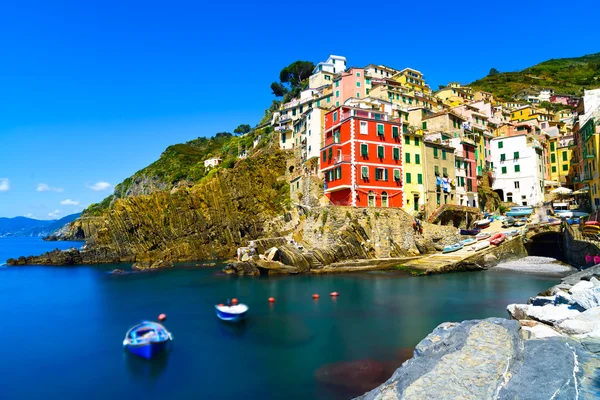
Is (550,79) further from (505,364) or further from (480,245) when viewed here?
(505,364)

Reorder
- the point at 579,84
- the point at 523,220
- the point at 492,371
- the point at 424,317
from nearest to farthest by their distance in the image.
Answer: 1. the point at 492,371
2. the point at 424,317
3. the point at 523,220
4. the point at 579,84

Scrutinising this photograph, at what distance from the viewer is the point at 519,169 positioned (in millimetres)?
62094

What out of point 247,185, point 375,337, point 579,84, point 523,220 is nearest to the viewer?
point 375,337

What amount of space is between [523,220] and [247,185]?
4219 cm

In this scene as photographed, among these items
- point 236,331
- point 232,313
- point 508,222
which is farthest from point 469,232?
point 236,331

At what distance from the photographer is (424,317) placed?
81.1ft

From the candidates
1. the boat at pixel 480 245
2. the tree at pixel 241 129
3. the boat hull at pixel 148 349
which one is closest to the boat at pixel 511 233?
the boat at pixel 480 245

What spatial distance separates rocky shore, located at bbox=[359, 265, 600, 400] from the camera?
30.8ft

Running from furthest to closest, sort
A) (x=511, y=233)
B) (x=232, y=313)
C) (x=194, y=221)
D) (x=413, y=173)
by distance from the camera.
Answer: (x=194, y=221), (x=413, y=173), (x=511, y=233), (x=232, y=313)

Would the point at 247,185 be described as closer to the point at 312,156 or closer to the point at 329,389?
the point at 312,156

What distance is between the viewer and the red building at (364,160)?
156ft

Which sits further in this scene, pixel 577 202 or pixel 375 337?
pixel 577 202

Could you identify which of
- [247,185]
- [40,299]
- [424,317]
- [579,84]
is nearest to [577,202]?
[424,317]

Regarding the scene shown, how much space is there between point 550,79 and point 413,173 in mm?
139216
